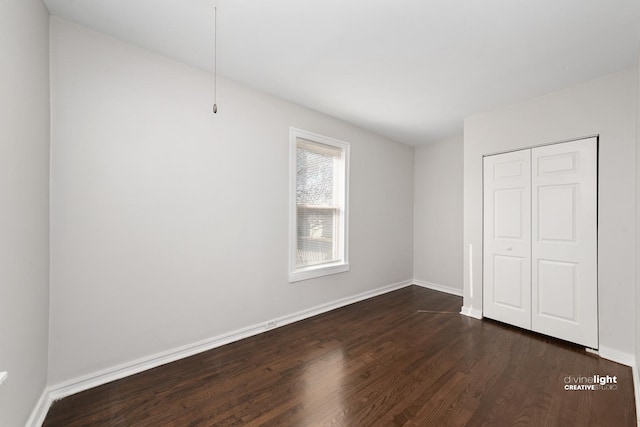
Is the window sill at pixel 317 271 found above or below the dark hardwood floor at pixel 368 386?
above

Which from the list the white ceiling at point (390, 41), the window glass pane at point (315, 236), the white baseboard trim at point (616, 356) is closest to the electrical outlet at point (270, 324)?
the window glass pane at point (315, 236)

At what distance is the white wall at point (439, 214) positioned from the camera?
4.44 metres

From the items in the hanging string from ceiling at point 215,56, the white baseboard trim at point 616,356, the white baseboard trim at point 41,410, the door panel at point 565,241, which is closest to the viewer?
the white baseboard trim at point 41,410

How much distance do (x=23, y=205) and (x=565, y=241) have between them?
4335 millimetres

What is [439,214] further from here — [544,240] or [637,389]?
[637,389]

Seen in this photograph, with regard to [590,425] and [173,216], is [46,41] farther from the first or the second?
[590,425]

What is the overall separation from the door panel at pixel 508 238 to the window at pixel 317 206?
1800 millimetres

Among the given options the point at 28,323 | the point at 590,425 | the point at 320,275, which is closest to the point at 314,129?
the point at 320,275

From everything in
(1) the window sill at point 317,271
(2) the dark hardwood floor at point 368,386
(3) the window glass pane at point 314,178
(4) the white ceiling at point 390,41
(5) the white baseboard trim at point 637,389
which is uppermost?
(4) the white ceiling at point 390,41

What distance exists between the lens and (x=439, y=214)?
4.69 m

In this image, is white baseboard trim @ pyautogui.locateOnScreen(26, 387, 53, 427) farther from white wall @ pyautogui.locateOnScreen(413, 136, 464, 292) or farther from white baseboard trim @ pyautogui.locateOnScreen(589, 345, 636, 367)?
white wall @ pyautogui.locateOnScreen(413, 136, 464, 292)

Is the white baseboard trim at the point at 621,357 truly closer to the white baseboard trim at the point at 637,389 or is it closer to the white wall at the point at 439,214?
the white baseboard trim at the point at 637,389

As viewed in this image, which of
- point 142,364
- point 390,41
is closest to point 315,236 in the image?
point 142,364

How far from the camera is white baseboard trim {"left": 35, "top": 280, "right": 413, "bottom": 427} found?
177cm
